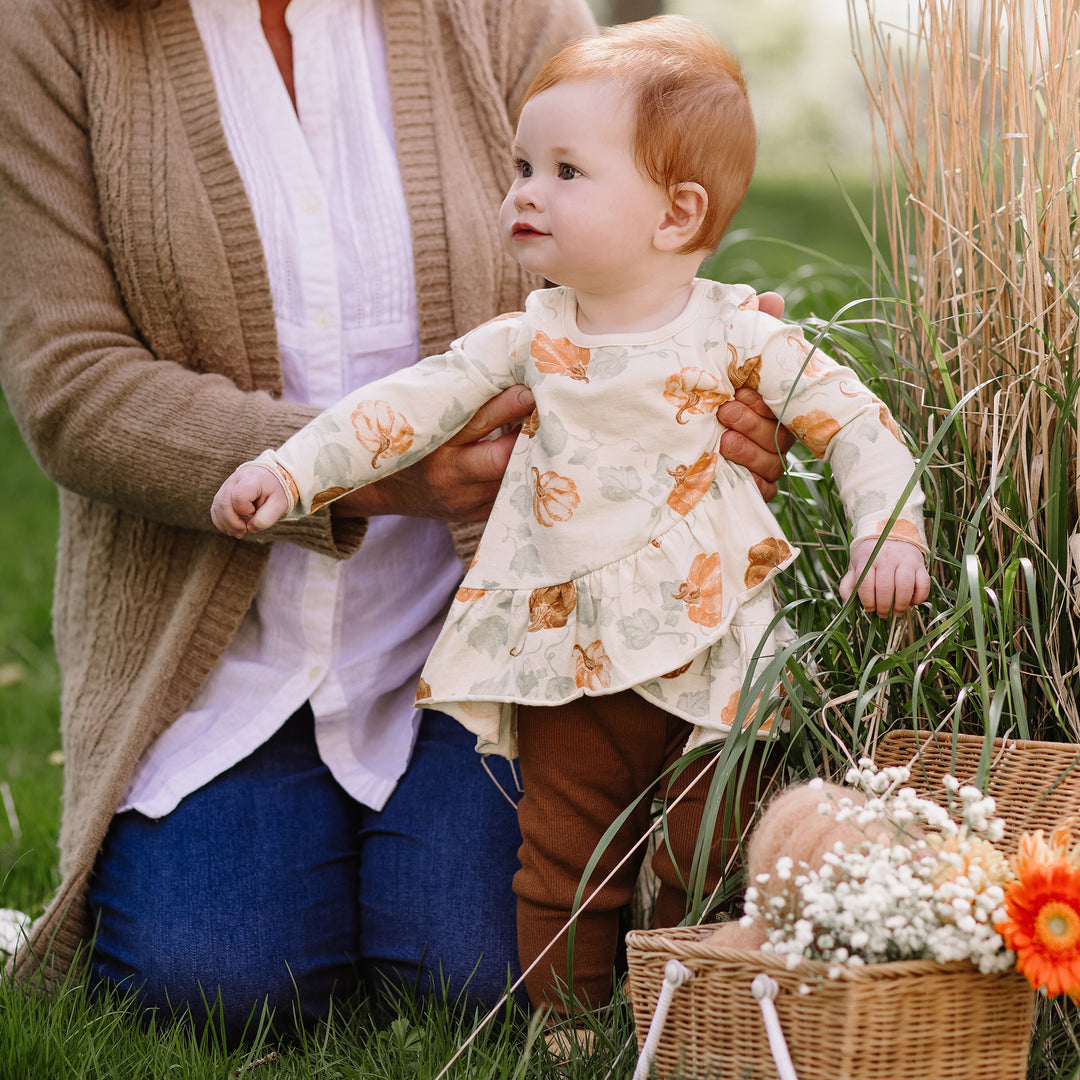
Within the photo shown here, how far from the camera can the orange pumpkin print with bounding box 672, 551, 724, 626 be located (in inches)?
56.7

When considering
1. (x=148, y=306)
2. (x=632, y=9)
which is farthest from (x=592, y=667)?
(x=632, y=9)

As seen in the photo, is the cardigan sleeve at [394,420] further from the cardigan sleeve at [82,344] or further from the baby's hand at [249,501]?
the cardigan sleeve at [82,344]

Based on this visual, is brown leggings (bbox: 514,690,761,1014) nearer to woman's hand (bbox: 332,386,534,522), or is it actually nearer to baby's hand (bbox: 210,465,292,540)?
woman's hand (bbox: 332,386,534,522)

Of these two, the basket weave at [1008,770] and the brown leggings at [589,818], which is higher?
the basket weave at [1008,770]

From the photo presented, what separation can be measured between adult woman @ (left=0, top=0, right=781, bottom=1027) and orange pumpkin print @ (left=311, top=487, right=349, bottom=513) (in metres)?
0.16

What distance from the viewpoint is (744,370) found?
146 cm

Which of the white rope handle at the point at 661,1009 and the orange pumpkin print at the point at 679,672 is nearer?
the white rope handle at the point at 661,1009

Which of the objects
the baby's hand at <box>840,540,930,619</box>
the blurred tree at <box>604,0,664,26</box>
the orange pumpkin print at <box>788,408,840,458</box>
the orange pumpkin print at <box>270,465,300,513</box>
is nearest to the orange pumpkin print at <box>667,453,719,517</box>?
the orange pumpkin print at <box>788,408,840,458</box>

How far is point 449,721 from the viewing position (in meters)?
1.96

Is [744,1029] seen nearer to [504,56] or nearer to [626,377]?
[626,377]

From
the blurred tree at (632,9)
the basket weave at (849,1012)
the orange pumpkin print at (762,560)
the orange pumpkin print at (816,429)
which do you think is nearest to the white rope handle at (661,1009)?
the basket weave at (849,1012)

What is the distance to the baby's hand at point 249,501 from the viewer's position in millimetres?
1430

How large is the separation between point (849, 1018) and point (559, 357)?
0.79 m

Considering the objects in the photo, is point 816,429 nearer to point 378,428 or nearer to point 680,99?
point 680,99
